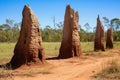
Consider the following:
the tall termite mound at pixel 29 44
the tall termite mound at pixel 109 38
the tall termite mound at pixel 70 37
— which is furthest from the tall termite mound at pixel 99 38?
the tall termite mound at pixel 29 44

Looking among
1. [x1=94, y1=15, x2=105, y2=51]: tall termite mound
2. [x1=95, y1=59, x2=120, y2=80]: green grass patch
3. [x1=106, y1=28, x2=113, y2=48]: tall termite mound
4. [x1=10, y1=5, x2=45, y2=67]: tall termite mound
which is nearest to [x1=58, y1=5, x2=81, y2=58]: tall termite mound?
[x1=10, y1=5, x2=45, y2=67]: tall termite mound

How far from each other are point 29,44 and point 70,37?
5.33 m

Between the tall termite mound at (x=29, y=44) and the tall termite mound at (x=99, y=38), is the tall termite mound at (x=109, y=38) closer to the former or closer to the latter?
the tall termite mound at (x=99, y=38)

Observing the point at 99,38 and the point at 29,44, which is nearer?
the point at 29,44

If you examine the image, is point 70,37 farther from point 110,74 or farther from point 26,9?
point 110,74

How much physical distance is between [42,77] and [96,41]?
49.7 feet

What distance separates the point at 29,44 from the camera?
41.2 feet

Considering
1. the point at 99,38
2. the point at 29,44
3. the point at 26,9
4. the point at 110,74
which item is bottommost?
the point at 110,74

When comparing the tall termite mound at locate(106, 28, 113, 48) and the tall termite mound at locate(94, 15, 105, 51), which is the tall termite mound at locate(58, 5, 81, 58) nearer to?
the tall termite mound at locate(94, 15, 105, 51)

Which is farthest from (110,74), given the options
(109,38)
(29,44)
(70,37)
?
(109,38)

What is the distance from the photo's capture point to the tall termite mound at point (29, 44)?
494 inches

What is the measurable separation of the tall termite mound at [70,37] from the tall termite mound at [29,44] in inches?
178

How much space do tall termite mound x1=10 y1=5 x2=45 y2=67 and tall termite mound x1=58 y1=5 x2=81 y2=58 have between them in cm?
452

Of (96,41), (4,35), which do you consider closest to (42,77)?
(96,41)
